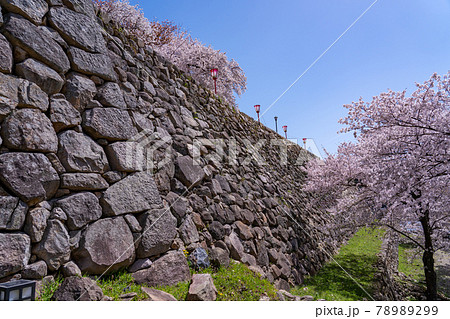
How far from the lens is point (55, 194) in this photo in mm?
3150

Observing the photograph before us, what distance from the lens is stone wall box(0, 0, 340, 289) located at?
2887 millimetres

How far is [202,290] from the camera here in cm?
338

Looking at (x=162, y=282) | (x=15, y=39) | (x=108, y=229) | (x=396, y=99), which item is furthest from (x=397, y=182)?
(x=15, y=39)

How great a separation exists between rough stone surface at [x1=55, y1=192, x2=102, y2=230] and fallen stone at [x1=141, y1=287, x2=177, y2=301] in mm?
1092

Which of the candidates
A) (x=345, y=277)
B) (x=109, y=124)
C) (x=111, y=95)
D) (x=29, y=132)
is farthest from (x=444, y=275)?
(x=29, y=132)

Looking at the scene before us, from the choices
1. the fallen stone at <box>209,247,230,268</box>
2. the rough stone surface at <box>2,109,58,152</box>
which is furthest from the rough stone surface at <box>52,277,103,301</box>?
the fallen stone at <box>209,247,230,268</box>

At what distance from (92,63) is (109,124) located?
950mm

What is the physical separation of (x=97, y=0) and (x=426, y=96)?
1145 cm

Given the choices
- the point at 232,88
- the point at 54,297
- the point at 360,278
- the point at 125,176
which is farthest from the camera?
the point at 232,88

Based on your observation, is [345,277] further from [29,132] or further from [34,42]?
[34,42]

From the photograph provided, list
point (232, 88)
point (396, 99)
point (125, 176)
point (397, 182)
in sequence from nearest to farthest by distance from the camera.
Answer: point (125, 176) < point (397, 182) < point (396, 99) < point (232, 88)

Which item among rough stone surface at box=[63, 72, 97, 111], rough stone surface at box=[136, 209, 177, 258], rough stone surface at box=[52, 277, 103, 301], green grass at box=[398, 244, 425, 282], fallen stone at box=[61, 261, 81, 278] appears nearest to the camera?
rough stone surface at box=[52, 277, 103, 301]

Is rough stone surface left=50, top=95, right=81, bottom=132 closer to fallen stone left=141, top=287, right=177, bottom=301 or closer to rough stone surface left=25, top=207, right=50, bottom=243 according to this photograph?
rough stone surface left=25, top=207, right=50, bottom=243

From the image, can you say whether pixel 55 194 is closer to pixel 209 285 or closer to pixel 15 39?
pixel 15 39
